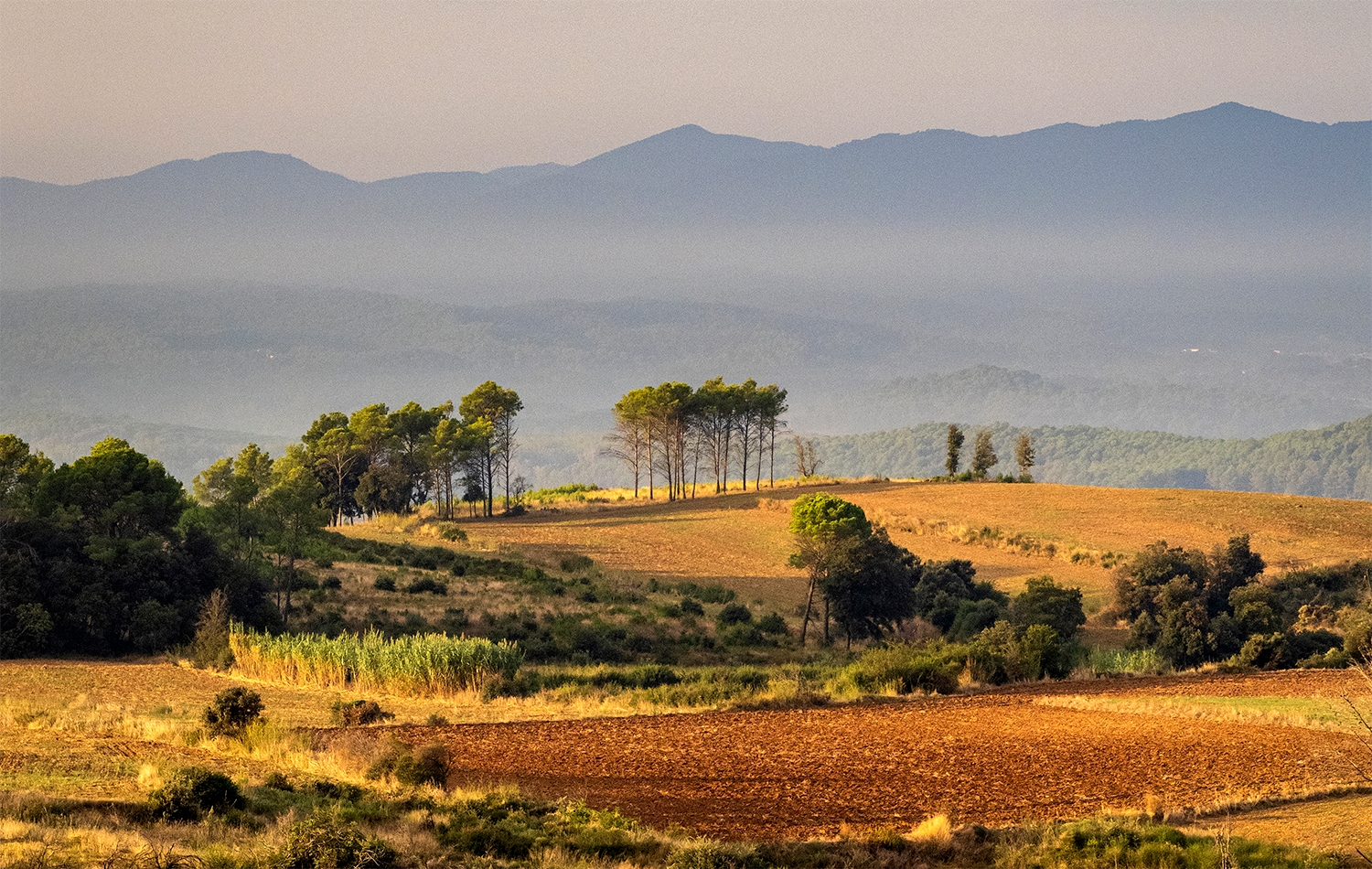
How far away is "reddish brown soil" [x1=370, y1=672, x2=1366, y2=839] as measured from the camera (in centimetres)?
1648

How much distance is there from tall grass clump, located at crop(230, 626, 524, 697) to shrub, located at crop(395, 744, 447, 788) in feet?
26.3

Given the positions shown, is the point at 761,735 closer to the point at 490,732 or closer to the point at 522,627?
the point at 490,732

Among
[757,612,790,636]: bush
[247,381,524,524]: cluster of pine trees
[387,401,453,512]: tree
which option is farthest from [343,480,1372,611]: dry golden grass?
[387,401,453,512]: tree

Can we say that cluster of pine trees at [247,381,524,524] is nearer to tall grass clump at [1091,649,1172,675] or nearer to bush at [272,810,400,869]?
tall grass clump at [1091,649,1172,675]

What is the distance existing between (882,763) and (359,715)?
8.81 metres

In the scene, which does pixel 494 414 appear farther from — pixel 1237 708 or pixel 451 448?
pixel 1237 708

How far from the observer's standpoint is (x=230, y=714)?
1988 centimetres

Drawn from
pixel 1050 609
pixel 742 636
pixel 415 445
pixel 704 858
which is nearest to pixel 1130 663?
pixel 1050 609

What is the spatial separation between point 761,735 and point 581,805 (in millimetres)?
6030

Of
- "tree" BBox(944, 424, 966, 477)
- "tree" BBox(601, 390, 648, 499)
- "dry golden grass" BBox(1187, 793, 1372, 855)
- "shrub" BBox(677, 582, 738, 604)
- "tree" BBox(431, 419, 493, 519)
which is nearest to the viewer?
"dry golden grass" BBox(1187, 793, 1372, 855)

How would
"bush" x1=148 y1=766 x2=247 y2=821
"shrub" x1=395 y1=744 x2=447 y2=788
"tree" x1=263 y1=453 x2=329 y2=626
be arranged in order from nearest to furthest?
"bush" x1=148 y1=766 x2=247 y2=821, "shrub" x1=395 y1=744 x2=447 y2=788, "tree" x1=263 y1=453 x2=329 y2=626

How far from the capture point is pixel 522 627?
123ft

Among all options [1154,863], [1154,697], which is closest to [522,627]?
[1154,697]

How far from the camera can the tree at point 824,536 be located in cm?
4088
